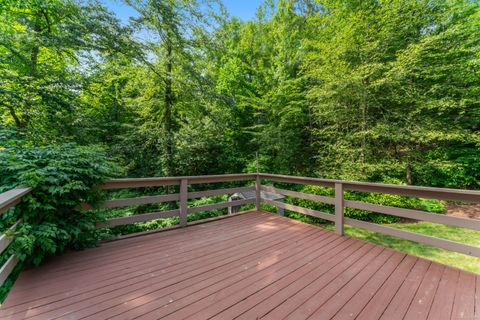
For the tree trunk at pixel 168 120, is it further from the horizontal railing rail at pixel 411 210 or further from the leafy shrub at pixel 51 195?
the horizontal railing rail at pixel 411 210

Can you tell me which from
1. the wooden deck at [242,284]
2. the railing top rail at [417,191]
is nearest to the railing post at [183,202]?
the wooden deck at [242,284]

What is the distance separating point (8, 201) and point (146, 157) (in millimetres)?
5403

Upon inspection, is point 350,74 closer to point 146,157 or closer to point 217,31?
point 217,31

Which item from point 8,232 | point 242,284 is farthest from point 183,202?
point 8,232

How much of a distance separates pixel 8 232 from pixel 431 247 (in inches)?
212

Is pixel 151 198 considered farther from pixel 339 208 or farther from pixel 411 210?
pixel 411 210

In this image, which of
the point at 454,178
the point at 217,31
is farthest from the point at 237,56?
the point at 454,178

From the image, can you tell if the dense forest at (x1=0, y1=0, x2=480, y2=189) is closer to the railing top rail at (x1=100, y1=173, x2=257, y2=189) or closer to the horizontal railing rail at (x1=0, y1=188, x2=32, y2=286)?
the railing top rail at (x1=100, y1=173, x2=257, y2=189)

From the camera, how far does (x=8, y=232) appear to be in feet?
5.77

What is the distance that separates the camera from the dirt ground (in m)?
5.71

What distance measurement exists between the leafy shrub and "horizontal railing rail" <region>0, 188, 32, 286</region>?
→ 7cm

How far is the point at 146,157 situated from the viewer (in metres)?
6.81

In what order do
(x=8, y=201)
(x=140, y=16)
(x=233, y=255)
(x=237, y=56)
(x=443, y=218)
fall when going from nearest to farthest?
(x=8, y=201) → (x=443, y=218) → (x=233, y=255) → (x=140, y=16) → (x=237, y=56)

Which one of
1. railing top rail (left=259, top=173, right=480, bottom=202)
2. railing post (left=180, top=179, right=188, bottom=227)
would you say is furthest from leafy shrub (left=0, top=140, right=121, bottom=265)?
railing top rail (left=259, top=173, right=480, bottom=202)
